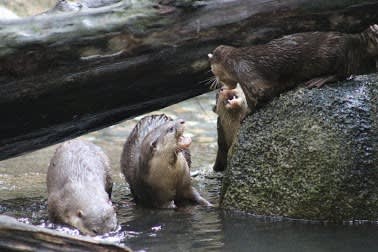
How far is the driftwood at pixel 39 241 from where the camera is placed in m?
3.06

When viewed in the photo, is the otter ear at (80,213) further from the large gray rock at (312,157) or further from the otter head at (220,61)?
the otter head at (220,61)

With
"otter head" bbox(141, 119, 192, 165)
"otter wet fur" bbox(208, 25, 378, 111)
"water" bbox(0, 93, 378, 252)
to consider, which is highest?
"otter wet fur" bbox(208, 25, 378, 111)

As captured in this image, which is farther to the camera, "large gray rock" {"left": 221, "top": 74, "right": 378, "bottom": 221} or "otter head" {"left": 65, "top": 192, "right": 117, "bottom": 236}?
"otter head" {"left": 65, "top": 192, "right": 117, "bottom": 236}

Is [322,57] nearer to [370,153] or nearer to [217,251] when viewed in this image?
[370,153]

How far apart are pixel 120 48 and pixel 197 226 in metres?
1.18

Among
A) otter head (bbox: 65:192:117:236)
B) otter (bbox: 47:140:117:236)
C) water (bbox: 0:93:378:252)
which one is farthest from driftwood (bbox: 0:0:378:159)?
water (bbox: 0:93:378:252)

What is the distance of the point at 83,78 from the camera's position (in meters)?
4.81

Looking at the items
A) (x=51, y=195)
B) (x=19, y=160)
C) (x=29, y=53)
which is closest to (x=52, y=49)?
(x=29, y=53)

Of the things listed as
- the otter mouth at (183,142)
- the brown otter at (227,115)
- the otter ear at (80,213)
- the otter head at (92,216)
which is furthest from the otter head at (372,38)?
the otter ear at (80,213)

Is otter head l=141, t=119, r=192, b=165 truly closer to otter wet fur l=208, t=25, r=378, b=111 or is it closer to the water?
the water

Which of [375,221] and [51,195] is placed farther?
[51,195]

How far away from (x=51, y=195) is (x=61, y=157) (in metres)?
0.45

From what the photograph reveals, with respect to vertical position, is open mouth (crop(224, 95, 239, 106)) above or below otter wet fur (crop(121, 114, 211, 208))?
above

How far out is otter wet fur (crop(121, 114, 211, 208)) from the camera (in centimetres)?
552
